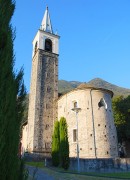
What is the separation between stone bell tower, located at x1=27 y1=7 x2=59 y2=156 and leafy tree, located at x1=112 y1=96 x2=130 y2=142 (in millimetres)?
12037

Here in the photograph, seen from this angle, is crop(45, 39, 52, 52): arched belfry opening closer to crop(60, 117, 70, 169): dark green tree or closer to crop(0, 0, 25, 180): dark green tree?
crop(60, 117, 70, 169): dark green tree

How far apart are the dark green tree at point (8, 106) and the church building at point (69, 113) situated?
2332cm

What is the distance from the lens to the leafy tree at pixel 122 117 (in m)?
39.4

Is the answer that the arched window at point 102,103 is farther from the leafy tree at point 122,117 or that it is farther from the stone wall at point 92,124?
the leafy tree at point 122,117

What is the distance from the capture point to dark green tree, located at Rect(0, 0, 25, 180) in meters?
3.48

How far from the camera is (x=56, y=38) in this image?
42.2m

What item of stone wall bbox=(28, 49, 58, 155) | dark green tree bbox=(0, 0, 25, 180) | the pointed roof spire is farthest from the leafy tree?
dark green tree bbox=(0, 0, 25, 180)

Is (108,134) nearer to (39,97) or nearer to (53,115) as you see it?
(53,115)

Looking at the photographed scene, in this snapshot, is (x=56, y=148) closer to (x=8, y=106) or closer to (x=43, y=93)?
(x=43, y=93)

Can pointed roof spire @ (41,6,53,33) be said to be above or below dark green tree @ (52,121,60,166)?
above

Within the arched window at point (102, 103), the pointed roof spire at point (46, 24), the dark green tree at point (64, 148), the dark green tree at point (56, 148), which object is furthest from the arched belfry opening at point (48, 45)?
the dark green tree at point (64, 148)

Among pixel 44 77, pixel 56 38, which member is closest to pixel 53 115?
pixel 44 77

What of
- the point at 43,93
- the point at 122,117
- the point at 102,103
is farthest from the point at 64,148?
the point at 122,117

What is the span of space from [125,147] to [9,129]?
41.8 meters
